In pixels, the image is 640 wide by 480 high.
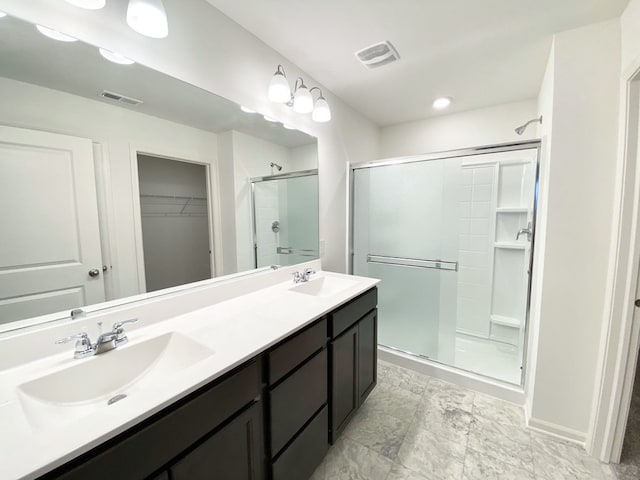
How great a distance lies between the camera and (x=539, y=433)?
5.21 feet

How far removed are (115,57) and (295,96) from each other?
980 millimetres

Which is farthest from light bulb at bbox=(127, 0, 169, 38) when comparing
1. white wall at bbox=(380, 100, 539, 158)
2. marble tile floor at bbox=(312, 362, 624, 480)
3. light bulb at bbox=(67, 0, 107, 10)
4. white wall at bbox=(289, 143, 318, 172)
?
white wall at bbox=(380, 100, 539, 158)

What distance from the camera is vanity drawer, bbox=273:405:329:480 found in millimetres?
1048

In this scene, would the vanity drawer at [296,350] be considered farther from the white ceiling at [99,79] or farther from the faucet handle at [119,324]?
the white ceiling at [99,79]

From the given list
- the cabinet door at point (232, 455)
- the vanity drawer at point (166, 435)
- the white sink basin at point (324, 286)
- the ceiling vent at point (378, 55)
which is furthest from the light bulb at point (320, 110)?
the cabinet door at point (232, 455)

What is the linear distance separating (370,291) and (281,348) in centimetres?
85

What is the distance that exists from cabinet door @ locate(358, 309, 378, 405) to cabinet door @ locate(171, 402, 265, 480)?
0.80 meters

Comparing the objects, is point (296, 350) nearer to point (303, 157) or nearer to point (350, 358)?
point (350, 358)

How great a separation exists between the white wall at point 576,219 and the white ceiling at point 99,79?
1.84 meters

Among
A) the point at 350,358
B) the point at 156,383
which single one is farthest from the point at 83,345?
the point at 350,358

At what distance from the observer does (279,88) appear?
1562 millimetres

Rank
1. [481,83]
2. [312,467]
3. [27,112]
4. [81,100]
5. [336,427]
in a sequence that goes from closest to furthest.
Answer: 1. [27,112]
2. [81,100]
3. [312,467]
4. [336,427]
5. [481,83]

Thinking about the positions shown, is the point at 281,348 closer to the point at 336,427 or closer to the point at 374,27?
the point at 336,427

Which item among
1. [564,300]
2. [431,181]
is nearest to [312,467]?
[564,300]
